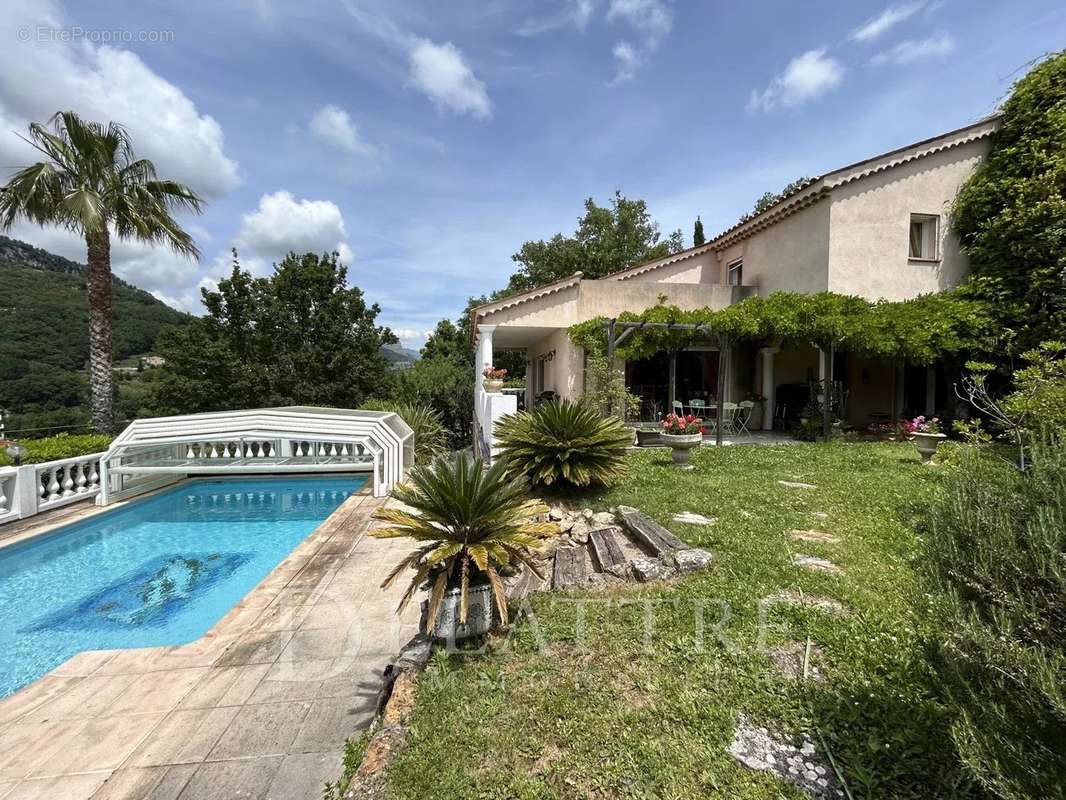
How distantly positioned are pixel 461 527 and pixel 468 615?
2.39 ft

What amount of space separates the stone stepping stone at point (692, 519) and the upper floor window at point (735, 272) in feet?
41.1

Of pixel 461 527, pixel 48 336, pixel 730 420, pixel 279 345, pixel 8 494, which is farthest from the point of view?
pixel 48 336

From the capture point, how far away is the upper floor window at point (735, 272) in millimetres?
16500

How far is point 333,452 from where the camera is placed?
12789mm

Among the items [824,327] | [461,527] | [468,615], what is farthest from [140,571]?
[824,327]

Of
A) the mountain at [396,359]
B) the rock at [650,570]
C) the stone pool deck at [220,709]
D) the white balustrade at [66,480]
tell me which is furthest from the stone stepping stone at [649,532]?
the mountain at [396,359]

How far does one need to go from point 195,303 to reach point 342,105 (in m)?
16.7

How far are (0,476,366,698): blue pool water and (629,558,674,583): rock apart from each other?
17.6 feet

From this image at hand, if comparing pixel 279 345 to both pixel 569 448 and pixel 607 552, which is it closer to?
pixel 569 448

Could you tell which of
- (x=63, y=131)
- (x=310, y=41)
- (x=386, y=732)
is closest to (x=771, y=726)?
(x=386, y=732)

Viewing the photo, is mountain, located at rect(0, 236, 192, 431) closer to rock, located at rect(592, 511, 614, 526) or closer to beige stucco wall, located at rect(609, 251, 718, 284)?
rock, located at rect(592, 511, 614, 526)

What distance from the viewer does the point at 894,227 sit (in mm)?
13055

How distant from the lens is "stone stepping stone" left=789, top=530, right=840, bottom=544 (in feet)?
17.5

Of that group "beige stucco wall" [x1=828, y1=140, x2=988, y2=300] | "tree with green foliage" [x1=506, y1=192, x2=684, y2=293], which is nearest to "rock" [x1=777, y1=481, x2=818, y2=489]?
"beige stucco wall" [x1=828, y1=140, x2=988, y2=300]
